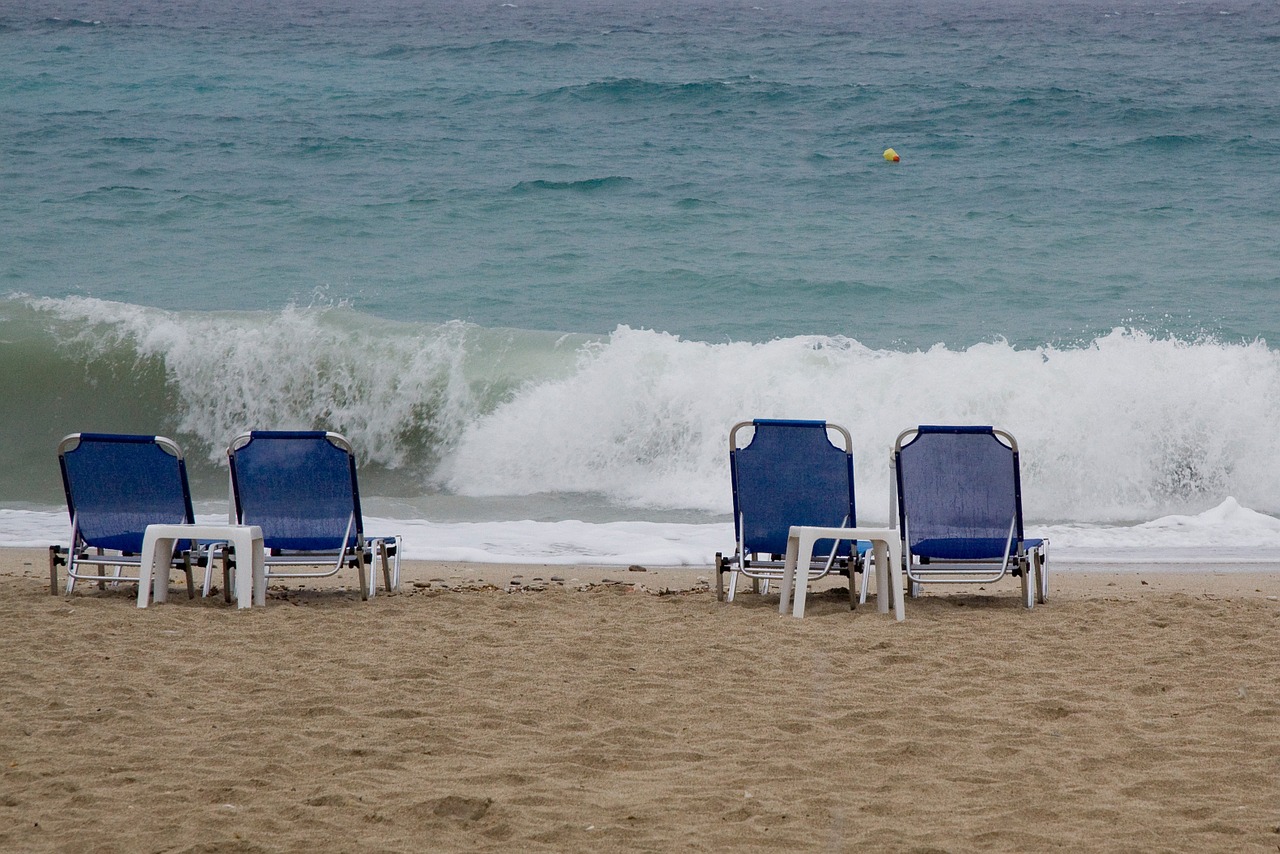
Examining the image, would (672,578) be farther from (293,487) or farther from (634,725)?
(634,725)

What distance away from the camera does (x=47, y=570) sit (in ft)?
25.1

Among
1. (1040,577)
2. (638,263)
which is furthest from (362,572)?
(638,263)

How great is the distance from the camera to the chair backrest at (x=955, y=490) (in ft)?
20.8

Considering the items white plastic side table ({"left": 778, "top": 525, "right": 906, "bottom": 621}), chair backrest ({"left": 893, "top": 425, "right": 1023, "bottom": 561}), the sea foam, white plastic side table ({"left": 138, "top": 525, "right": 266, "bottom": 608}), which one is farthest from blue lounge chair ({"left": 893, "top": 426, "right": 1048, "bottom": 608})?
the sea foam

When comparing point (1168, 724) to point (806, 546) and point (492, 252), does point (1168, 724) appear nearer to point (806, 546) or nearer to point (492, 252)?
point (806, 546)

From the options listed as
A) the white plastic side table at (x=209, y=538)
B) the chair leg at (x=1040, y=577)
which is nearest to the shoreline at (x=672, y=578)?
the chair leg at (x=1040, y=577)

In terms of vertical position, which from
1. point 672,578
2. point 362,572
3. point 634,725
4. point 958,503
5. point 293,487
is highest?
point 293,487

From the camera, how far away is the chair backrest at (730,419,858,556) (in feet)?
20.9

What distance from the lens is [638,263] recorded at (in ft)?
57.2

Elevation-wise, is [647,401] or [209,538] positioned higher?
[647,401]

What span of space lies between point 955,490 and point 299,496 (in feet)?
10.7

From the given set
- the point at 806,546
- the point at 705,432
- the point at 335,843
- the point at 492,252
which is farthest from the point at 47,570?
the point at 492,252

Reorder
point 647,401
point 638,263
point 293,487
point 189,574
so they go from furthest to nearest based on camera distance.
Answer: point 638,263 → point 647,401 → point 293,487 → point 189,574

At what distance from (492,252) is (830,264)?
464 centimetres
